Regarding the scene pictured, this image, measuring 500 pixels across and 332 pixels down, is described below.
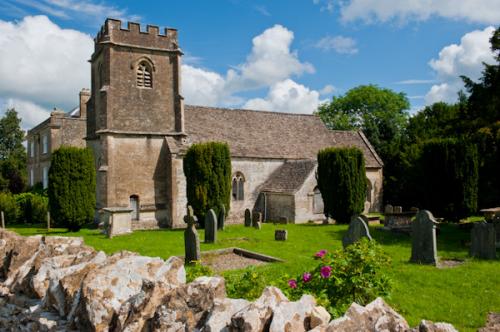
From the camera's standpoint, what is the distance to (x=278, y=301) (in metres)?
3.60

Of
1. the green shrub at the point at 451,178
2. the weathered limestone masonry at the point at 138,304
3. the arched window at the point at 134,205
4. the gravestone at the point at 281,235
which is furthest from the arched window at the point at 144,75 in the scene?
the weathered limestone masonry at the point at 138,304

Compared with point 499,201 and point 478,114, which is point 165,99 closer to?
point 478,114

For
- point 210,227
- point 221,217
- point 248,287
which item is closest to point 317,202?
point 221,217

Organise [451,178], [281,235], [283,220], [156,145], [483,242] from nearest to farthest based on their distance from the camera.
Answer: [483,242], [281,235], [451,178], [283,220], [156,145]

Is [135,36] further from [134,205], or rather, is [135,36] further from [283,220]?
[283,220]

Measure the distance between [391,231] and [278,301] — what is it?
688 inches

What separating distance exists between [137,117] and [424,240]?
19.8 meters

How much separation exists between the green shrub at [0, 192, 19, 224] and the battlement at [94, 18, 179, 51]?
13.7 metres

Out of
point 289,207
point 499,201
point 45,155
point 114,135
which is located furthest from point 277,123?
point 45,155

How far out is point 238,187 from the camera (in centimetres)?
3002

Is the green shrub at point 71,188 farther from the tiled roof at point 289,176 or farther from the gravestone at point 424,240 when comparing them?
the gravestone at point 424,240

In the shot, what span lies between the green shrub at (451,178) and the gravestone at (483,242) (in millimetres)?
8120

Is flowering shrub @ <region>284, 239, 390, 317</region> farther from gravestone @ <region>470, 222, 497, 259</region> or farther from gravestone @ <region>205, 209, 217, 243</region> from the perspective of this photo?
gravestone @ <region>205, 209, 217, 243</region>

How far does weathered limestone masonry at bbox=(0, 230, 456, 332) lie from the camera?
10.8ft
